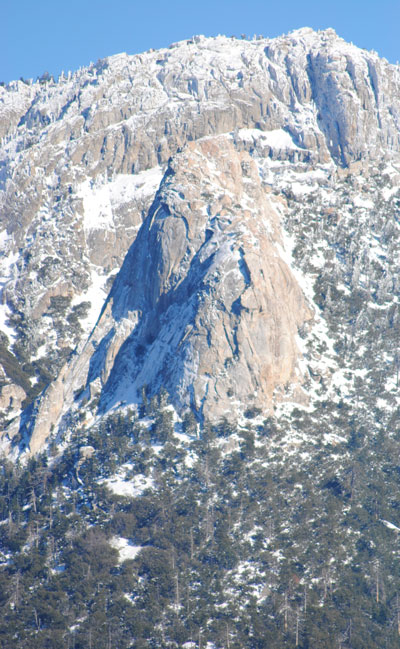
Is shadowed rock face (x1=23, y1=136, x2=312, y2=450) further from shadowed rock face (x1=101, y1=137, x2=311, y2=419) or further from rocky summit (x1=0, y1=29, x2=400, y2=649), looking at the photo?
rocky summit (x1=0, y1=29, x2=400, y2=649)

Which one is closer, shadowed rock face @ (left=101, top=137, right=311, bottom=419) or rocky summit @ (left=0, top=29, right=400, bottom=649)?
rocky summit @ (left=0, top=29, right=400, bottom=649)

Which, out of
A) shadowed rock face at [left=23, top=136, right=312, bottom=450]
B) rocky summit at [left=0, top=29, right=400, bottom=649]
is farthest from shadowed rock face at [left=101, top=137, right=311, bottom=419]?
rocky summit at [left=0, top=29, right=400, bottom=649]

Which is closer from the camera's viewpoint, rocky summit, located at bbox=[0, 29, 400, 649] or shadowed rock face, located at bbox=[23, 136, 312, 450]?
rocky summit, located at bbox=[0, 29, 400, 649]

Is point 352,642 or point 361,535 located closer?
point 352,642

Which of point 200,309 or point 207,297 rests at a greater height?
point 207,297

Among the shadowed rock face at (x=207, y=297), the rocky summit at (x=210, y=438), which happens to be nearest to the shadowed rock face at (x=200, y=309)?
the shadowed rock face at (x=207, y=297)

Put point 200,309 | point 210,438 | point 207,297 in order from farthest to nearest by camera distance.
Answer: point 207,297
point 200,309
point 210,438

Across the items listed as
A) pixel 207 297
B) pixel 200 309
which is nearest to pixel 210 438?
pixel 200 309

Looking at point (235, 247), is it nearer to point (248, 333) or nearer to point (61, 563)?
point (248, 333)

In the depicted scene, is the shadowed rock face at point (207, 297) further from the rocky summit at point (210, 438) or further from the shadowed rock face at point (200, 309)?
the rocky summit at point (210, 438)

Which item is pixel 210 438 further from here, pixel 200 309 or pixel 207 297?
pixel 207 297

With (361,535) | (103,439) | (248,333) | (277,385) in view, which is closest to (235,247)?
A: (248,333)
